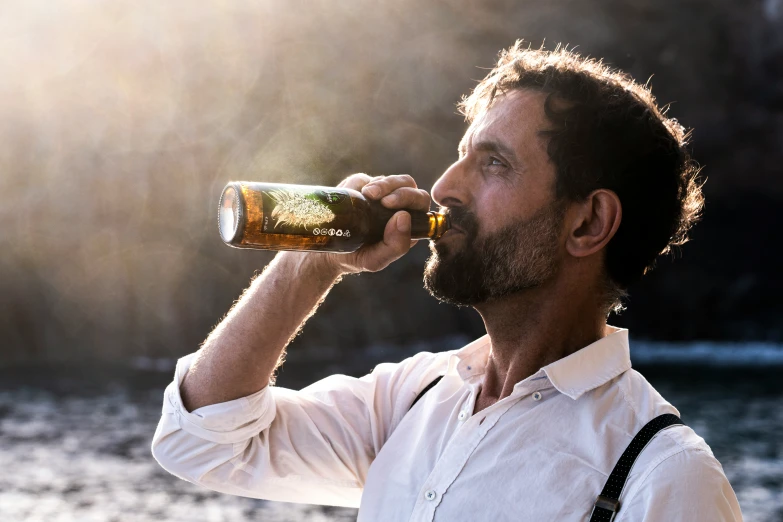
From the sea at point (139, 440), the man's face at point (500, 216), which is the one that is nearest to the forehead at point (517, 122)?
the man's face at point (500, 216)

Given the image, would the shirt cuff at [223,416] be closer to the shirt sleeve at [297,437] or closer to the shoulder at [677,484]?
the shirt sleeve at [297,437]

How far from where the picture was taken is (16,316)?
40.7 feet

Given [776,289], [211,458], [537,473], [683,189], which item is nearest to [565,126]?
[683,189]

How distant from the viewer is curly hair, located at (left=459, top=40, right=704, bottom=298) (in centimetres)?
113

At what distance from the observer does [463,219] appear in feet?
3.64

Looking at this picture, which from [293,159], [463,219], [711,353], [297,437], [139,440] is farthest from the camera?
[711,353]

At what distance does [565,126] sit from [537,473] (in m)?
0.50

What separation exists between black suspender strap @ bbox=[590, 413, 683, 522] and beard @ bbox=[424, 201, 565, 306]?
28 centimetres

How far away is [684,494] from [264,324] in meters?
0.63

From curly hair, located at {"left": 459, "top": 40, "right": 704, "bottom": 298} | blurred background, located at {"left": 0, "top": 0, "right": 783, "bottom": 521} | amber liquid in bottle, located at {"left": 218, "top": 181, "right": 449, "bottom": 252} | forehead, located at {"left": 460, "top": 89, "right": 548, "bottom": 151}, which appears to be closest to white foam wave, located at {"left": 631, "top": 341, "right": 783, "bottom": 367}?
blurred background, located at {"left": 0, "top": 0, "right": 783, "bottom": 521}

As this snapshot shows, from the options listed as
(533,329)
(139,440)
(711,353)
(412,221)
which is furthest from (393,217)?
(711,353)

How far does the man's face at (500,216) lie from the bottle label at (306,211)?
0.14m

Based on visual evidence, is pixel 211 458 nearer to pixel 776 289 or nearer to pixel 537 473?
pixel 537 473

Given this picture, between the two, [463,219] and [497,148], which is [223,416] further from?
[497,148]
